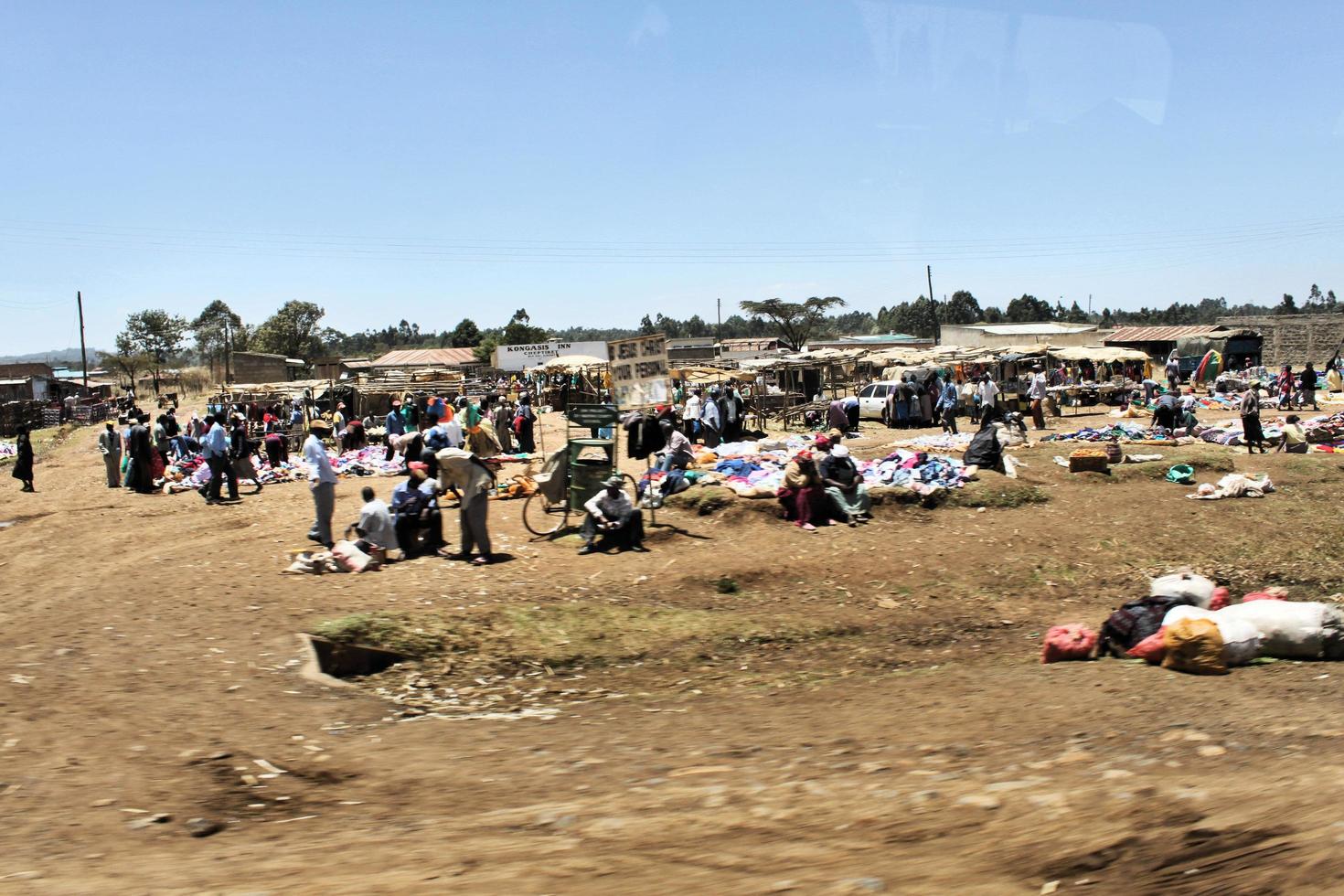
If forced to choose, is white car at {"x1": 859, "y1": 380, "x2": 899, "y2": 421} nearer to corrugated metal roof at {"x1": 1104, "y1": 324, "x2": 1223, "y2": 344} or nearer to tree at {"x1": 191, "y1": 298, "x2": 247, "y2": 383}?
corrugated metal roof at {"x1": 1104, "y1": 324, "x2": 1223, "y2": 344}

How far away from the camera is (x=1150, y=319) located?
9569 cm

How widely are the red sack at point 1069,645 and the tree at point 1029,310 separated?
9486 centimetres

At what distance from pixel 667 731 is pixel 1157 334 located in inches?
1887

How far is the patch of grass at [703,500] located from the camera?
12859 millimetres

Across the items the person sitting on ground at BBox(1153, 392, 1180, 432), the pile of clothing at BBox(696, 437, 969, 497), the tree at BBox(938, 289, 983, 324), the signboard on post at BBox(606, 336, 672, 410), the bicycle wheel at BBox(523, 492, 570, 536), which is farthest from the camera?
the tree at BBox(938, 289, 983, 324)

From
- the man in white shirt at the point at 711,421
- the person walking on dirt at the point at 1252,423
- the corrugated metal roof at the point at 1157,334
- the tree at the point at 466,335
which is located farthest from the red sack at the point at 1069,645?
the tree at the point at 466,335

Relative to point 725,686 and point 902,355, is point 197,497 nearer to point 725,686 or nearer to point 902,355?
point 725,686

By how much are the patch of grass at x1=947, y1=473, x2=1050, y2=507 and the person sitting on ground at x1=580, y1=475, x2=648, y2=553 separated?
5125mm

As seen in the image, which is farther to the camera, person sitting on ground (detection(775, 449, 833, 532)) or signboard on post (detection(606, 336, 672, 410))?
person sitting on ground (detection(775, 449, 833, 532))

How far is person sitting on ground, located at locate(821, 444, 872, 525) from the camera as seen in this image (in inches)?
498

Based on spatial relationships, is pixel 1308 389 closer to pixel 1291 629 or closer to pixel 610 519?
pixel 1291 629

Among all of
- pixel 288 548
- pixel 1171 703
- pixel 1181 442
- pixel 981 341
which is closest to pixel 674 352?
pixel 981 341

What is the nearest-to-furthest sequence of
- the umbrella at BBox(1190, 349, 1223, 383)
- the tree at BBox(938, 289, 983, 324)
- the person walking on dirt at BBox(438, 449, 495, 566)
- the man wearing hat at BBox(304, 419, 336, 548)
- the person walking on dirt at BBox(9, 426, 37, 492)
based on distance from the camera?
1. the person walking on dirt at BBox(438, 449, 495, 566)
2. the man wearing hat at BBox(304, 419, 336, 548)
3. the person walking on dirt at BBox(9, 426, 37, 492)
4. the umbrella at BBox(1190, 349, 1223, 383)
5. the tree at BBox(938, 289, 983, 324)

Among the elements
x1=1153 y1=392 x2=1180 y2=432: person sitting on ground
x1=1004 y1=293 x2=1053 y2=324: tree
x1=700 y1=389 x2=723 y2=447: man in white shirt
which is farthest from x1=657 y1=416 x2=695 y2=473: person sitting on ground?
x1=1004 y1=293 x2=1053 y2=324: tree
